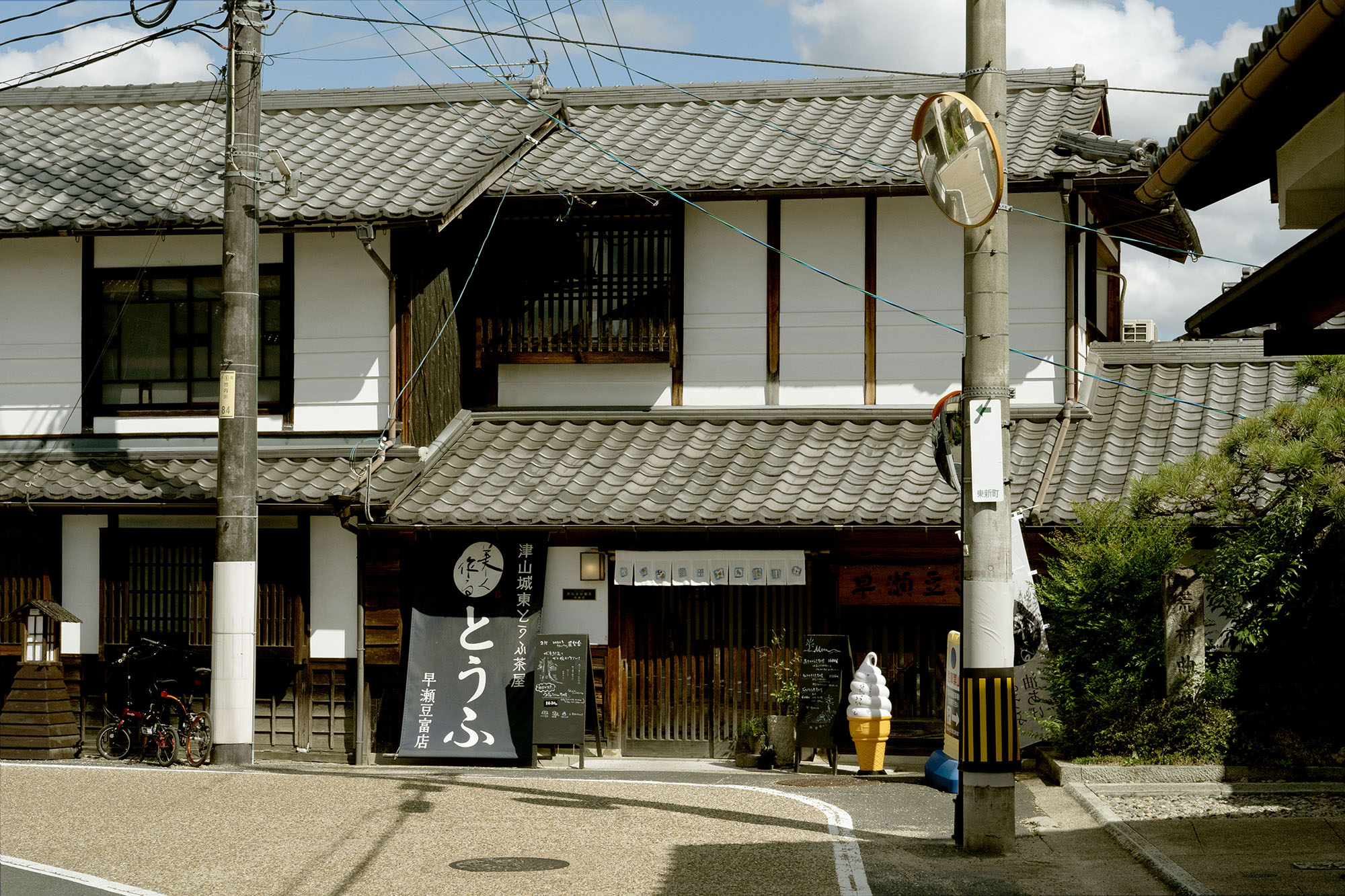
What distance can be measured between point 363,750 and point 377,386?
167 inches

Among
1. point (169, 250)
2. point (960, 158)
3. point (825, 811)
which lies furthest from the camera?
point (169, 250)

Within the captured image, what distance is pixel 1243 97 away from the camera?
7.17m

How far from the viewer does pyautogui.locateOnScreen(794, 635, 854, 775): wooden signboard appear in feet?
47.0

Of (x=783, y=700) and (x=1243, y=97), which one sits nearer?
(x=1243, y=97)

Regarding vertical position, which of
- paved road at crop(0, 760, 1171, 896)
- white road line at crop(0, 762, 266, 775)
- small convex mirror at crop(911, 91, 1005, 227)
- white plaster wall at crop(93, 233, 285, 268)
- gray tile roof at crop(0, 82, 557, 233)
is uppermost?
gray tile roof at crop(0, 82, 557, 233)

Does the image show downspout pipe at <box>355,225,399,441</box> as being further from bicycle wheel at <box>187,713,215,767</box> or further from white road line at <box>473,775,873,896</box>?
white road line at <box>473,775,873,896</box>

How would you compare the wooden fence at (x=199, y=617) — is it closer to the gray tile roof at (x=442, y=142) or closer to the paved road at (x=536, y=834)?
the paved road at (x=536, y=834)

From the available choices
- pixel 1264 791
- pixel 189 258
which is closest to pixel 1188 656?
pixel 1264 791

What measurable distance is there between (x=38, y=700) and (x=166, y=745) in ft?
6.33

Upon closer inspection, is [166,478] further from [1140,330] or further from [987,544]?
[1140,330]

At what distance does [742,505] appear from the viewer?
14672 millimetres

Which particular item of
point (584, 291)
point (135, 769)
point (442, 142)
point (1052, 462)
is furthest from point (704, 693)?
point (442, 142)

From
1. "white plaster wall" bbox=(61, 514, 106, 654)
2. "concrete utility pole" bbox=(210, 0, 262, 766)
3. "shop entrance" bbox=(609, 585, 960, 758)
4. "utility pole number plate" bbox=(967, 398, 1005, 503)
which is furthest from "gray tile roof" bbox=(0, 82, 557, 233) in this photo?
"utility pole number plate" bbox=(967, 398, 1005, 503)

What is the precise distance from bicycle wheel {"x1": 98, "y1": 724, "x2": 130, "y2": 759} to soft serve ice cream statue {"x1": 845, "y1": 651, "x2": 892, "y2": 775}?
26.9 feet
